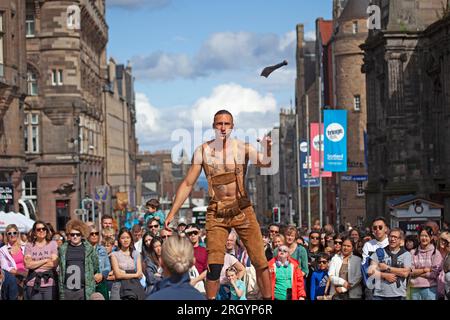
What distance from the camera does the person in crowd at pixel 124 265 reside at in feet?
46.2

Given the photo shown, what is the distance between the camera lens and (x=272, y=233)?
1694 cm

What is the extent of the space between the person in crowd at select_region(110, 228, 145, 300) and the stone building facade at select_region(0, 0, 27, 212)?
2660 centimetres

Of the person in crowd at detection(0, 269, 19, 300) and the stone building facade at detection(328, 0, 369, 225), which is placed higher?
the stone building facade at detection(328, 0, 369, 225)

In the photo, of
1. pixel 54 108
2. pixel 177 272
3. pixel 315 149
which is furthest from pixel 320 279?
pixel 54 108

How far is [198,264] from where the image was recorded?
14.1 metres

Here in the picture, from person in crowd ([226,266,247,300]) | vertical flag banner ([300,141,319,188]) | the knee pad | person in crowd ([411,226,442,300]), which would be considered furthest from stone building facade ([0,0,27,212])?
the knee pad

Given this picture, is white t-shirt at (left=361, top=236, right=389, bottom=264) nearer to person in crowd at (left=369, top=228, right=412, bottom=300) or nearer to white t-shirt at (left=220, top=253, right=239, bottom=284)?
person in crowd at (left=369, top=228, right=412, bottom=300)

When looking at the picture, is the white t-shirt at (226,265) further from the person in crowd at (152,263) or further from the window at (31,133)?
the window at (31,133)

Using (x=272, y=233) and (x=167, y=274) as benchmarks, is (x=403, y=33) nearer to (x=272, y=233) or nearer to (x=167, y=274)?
(x=272, y=233)

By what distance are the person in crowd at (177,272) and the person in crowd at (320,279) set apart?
294 inches

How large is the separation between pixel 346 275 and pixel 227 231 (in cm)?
378

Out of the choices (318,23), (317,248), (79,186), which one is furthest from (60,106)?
(317,248)

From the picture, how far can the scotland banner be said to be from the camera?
131ft

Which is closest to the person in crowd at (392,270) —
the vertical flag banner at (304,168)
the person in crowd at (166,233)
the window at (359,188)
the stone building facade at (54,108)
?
the person in crowd at (166,233)
